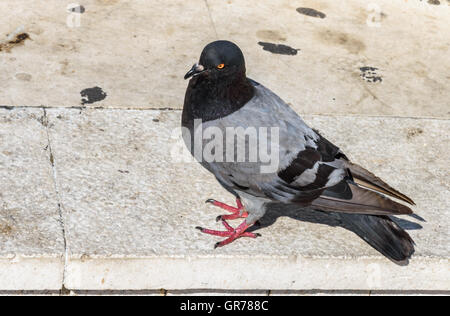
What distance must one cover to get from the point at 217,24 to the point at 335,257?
3499 millimetres

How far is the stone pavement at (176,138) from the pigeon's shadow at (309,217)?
0.01m

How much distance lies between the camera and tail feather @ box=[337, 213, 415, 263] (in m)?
3.84

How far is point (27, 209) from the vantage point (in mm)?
3955

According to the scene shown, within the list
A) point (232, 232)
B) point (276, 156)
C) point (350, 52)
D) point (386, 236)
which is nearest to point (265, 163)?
point (276, 156)

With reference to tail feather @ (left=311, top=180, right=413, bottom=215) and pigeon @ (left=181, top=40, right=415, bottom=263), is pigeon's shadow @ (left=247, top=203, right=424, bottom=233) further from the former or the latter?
tail feather @ (left=311, top=180, right=413, bottom=215)

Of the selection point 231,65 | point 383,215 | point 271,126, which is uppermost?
point 231,65

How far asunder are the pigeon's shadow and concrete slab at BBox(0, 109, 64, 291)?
138 cm

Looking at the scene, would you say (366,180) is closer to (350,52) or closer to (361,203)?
(361,203)

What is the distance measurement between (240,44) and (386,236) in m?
3.04

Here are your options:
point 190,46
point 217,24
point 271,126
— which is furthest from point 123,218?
point 217,24

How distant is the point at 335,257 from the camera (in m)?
3.92

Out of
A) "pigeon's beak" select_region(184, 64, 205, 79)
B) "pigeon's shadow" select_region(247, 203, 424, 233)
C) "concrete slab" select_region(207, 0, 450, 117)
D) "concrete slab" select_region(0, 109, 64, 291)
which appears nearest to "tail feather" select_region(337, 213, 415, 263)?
"pigeon's shadow" select_region(247, 203, 424, 233)

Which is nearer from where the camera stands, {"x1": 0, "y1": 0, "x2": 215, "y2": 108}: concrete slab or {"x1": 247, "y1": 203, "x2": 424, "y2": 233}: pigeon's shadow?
{"x1": 247, "y1": 203, "x2": 424, "y2": 233}: pigeon's shadow

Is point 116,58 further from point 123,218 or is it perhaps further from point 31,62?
point 123,218
